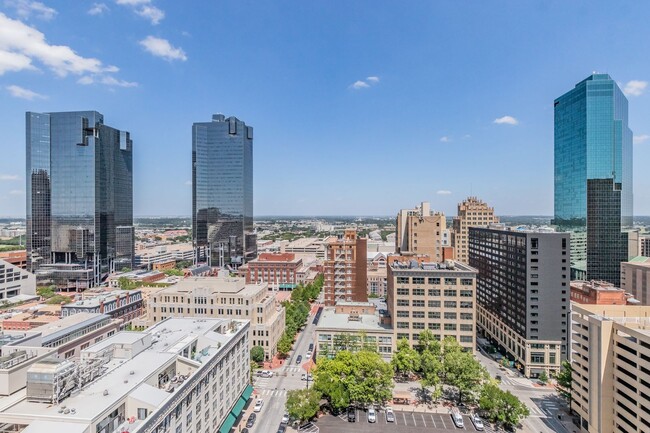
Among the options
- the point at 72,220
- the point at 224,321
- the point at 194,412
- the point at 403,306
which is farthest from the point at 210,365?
the point at 72,220

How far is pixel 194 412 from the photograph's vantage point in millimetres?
39031

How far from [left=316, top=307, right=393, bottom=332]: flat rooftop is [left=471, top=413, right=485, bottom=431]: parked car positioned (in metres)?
23.1

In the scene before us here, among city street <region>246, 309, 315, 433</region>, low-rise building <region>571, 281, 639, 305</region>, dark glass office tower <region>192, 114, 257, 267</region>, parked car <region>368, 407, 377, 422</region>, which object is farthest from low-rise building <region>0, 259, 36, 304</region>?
low-rise building <region>571, 281, 639, 305</region>

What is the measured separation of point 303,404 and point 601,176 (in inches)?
5842

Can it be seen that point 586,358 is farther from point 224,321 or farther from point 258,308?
point 258,308

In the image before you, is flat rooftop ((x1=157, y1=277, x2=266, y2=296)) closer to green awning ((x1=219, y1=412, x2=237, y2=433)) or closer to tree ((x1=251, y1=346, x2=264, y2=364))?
tree ((x1=251, y1=346, x2=264, y2=364))

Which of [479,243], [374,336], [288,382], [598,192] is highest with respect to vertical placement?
[598,192]

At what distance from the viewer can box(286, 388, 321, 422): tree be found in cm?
5088

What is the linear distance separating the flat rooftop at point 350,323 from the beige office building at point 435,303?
15.1 feet

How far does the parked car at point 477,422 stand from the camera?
51.7 metres

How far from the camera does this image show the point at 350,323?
3056 inches

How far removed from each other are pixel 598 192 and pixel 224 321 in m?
151

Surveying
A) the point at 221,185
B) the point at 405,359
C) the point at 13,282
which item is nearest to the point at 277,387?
the point at 405,359

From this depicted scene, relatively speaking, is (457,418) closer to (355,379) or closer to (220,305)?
(355,379)
